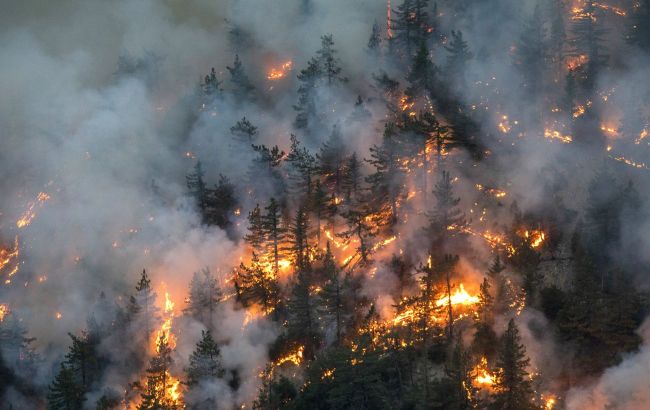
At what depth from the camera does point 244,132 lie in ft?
267

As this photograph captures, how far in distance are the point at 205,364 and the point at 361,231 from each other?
68.9 feet

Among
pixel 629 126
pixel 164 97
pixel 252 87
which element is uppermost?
pixel 164 97

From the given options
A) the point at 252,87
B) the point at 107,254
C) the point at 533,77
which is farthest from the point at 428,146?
the point at 107,254

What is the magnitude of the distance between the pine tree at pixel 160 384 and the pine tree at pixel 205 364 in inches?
105

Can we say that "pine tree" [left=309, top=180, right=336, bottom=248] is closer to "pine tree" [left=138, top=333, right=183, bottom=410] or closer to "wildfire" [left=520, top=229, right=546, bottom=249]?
"pine tree" [left=138, top=333, right=183, bottom=410]

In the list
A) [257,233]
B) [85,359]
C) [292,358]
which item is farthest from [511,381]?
[85,359]

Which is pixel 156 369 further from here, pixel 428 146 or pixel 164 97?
pixel 164 97

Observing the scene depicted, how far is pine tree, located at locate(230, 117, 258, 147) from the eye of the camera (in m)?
79.5

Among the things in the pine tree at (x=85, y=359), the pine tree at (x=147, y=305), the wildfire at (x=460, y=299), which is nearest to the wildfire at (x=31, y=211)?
the pine tree at (x=85, y=359)

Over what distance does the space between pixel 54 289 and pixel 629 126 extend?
7344 cm

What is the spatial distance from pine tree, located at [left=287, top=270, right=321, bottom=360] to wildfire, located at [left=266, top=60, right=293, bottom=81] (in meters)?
52.0

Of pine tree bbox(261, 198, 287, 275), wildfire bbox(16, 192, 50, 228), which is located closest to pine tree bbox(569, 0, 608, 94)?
pine tree bbox(261, 198, 287, 275)

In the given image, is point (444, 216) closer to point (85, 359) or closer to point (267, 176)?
point (267, 176)

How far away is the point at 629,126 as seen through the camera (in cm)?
6631
